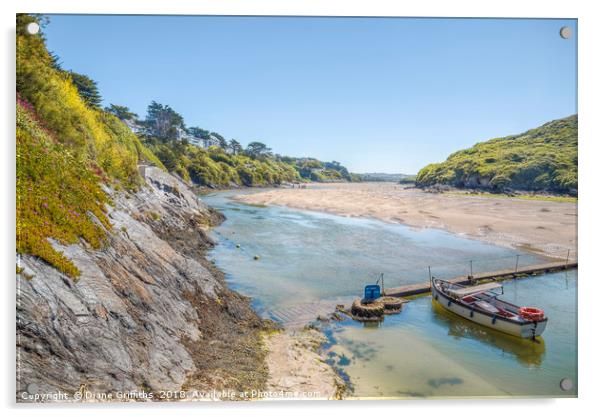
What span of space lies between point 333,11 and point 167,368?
308 inches

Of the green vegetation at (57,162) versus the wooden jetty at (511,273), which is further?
the wooden jetty at (511,273)

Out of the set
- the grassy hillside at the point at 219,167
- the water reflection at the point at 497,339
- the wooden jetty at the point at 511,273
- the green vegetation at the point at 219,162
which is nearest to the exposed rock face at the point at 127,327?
the water reflection at the point at 497,339

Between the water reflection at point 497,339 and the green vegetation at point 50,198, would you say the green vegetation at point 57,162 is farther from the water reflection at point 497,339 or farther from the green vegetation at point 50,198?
the water reflection at point 497,339

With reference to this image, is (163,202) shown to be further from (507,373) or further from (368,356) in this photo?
(507,373)

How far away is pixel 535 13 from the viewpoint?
7.28 m

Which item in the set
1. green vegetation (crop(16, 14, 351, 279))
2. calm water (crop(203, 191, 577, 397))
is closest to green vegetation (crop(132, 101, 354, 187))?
calm water (crop(203, 191, 577, 397))

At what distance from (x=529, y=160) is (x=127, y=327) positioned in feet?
47.6

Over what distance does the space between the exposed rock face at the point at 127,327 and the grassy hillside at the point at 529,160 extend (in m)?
8.48

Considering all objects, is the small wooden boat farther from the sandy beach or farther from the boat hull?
the sandy beach

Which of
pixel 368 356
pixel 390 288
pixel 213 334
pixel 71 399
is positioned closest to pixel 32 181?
pixel 71 399

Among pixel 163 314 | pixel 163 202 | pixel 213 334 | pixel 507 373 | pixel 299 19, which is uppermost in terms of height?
pixel 299 19

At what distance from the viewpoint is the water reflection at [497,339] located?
9805 millimetres

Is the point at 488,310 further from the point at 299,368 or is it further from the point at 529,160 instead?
the point at 299,368

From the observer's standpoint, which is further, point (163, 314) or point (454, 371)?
point (454, 371)
